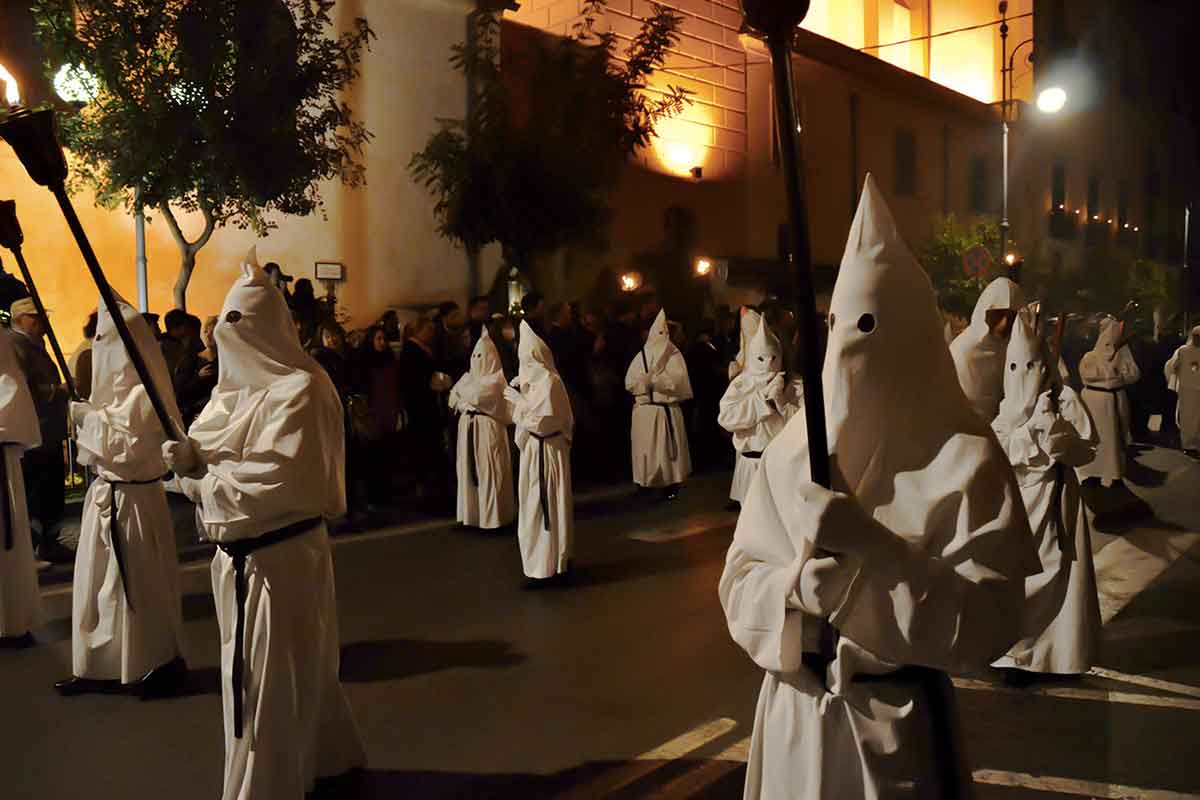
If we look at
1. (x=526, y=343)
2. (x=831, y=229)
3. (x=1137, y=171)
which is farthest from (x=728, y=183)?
(x=1137, y=171)

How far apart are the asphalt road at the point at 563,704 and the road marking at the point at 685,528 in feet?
5.34

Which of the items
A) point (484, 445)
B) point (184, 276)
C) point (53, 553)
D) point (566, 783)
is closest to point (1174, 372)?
point (484, 445)

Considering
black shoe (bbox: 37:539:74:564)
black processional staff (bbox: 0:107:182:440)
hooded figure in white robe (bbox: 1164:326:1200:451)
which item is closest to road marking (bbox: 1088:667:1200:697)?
black processional staff (bbox: 0:107:182:440)

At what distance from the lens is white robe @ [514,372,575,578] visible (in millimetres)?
9492

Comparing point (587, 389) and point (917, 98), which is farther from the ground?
point (917, 98)

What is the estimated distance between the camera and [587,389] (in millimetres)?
15625

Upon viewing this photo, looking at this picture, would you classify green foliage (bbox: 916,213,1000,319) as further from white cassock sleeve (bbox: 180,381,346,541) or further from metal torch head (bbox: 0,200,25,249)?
white cassock sleeve (bbox: 180,381,346,541)

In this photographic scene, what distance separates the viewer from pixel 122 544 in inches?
264

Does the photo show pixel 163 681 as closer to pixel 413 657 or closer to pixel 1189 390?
pixel 413 657

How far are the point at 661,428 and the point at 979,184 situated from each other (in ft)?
91.1

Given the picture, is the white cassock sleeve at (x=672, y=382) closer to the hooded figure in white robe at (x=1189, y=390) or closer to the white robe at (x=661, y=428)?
the white robe at (x=661, y=428)

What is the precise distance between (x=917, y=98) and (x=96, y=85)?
27.8 metres

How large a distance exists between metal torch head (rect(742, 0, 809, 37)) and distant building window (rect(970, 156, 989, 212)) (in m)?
38.1

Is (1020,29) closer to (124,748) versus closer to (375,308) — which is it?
(375,308)
